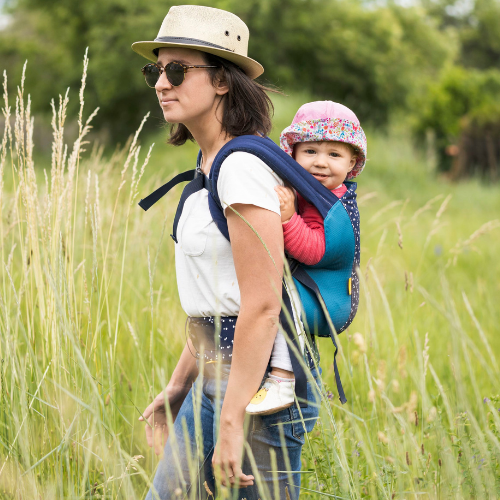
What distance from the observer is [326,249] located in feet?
4.81

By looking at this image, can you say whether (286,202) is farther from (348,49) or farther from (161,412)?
(348,49)

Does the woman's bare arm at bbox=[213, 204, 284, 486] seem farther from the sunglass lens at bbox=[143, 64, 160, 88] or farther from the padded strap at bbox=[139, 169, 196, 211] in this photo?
the sunglass lens at bbox=[143, 64, 160, 88]

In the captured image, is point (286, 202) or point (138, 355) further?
point (138, 355)

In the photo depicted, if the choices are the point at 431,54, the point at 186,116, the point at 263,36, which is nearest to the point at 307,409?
the point at 186,116

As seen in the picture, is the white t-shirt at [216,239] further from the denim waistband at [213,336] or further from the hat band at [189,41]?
the hat band at [189,41]

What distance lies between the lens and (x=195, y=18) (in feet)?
5.12

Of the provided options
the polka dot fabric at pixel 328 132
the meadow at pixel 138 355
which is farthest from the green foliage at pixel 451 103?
the polka dot fabric at pixel 328 132

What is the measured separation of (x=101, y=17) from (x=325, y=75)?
7017 mm

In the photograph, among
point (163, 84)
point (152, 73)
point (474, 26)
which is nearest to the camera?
point (163, 84)

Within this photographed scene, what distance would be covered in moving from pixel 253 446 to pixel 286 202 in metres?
0.63

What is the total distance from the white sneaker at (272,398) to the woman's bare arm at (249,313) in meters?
0.02

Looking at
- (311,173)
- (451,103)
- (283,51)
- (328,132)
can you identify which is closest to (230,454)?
(311,173)

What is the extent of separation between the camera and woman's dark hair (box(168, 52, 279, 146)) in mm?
1606

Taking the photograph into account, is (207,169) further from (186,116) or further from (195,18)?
(195,18)
